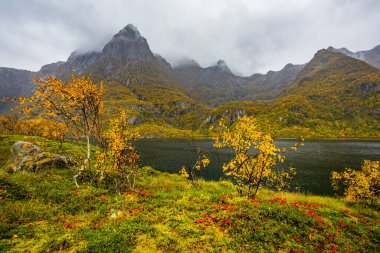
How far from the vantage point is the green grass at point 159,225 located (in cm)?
902

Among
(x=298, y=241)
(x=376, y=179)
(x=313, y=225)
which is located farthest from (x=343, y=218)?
(x=376, y=179)

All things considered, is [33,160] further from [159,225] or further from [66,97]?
[159,225]

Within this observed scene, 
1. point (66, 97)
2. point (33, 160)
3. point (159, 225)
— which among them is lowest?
point (159, 225)

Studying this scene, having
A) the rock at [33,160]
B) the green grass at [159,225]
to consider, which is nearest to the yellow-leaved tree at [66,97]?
the green grass at [159,225]

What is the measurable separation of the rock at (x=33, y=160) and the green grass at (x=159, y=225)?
268 inches

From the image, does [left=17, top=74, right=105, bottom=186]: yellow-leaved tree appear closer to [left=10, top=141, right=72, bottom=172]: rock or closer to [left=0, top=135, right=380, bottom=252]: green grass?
[left=0, top=135, right=380, bottom=252]: green grass

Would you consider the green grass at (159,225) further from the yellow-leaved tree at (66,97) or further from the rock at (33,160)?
the rock at (33,160)

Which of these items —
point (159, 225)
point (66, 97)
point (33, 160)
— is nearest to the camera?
point (159, 225)

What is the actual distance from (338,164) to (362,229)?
261 feet

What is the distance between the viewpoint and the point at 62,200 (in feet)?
45.3

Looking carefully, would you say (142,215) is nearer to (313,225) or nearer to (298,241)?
(298,241)

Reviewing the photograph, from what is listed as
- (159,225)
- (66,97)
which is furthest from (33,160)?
(159,225)

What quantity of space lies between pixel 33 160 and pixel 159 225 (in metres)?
19.5

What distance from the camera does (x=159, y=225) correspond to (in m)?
10.9
